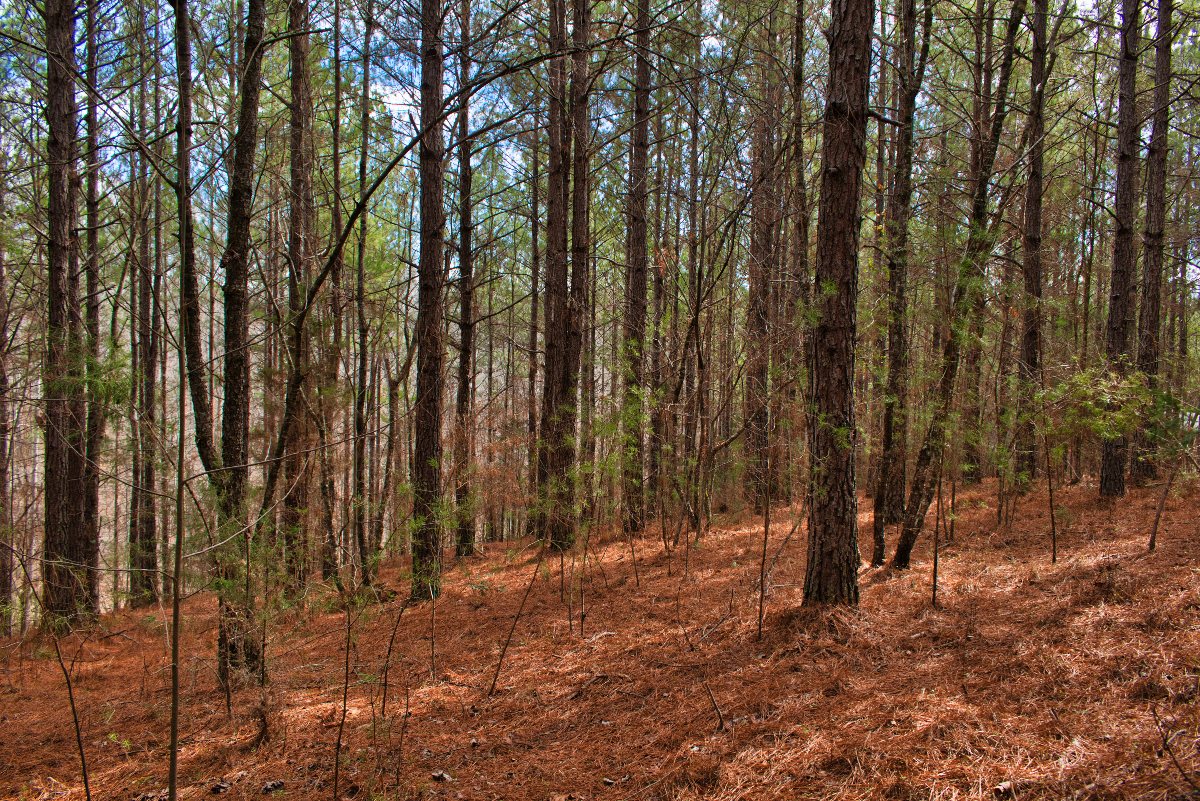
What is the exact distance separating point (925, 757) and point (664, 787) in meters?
1.07

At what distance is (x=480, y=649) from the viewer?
4863 millimetres

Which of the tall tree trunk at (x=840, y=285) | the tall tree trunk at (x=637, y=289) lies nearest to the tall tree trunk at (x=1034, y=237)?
the tall tree trunk at (x=840, y=285)

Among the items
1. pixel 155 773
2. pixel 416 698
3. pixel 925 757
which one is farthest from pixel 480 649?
pixel 925 757

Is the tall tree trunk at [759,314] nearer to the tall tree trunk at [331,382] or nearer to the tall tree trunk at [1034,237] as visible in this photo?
the tall tree trunk at [1034,237]

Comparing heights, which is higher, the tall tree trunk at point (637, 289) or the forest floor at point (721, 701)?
the tall tree trunk at point (637, 289)

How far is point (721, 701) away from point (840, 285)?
265cm

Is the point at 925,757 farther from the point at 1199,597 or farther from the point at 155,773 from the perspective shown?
the point at 155,773

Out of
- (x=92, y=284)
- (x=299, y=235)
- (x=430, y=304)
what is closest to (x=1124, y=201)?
(x=430, y=304)

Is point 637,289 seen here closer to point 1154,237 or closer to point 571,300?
point 571,300

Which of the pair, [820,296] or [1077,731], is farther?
[820,296]

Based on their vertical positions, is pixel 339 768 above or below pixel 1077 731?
below

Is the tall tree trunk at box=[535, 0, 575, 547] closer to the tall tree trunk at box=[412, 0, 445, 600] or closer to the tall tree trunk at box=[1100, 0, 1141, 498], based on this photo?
the tall tree trunk at box=[412, 0, 445, 600]

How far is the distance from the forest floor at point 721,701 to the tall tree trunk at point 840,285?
41 centimetres

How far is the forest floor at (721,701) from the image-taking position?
2.47m
